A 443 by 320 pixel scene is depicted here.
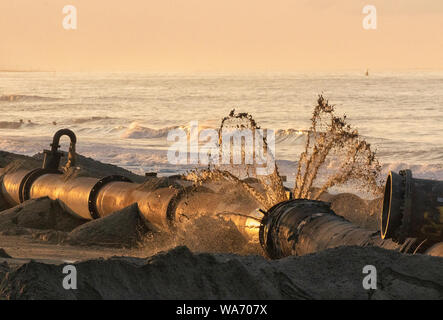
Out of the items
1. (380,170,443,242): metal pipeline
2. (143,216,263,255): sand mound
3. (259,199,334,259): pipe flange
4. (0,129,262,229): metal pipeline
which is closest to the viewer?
(380,170,443,242): metal pipeline

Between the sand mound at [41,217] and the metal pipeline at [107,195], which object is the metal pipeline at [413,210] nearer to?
the metal pipeline at [107,195]

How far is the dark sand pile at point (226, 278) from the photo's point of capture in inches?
170

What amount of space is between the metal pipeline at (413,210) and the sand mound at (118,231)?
4684 millimetres

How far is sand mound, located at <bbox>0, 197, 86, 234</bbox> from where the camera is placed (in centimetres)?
1157

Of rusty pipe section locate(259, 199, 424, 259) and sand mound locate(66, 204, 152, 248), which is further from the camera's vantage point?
sand mound locate(66, 204, 152, 248)

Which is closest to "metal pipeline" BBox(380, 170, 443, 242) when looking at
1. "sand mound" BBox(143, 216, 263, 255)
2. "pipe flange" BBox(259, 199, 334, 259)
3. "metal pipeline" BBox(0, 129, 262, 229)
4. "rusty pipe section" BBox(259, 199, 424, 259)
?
"rusty pipe section" BBox(259, 199, 424, 259)

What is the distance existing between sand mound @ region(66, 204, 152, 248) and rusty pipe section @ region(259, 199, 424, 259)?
9.75 feet

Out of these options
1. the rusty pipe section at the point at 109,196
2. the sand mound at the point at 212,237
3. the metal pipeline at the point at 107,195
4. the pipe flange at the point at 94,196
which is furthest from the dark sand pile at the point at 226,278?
the pipe flange at the point at 94,196

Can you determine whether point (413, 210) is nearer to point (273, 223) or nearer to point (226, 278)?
point (273, 223)

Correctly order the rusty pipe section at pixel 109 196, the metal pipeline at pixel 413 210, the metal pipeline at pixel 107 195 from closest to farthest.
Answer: the metal pipeline at pixel 413 210 → the metal pipeline at pixel 107 195 → the rusty pipe section at pixel 109 196

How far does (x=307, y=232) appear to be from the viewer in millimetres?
6750

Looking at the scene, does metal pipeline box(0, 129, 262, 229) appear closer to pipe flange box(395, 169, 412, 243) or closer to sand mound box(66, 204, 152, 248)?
sand mound box(66, 204, 152, 248)
